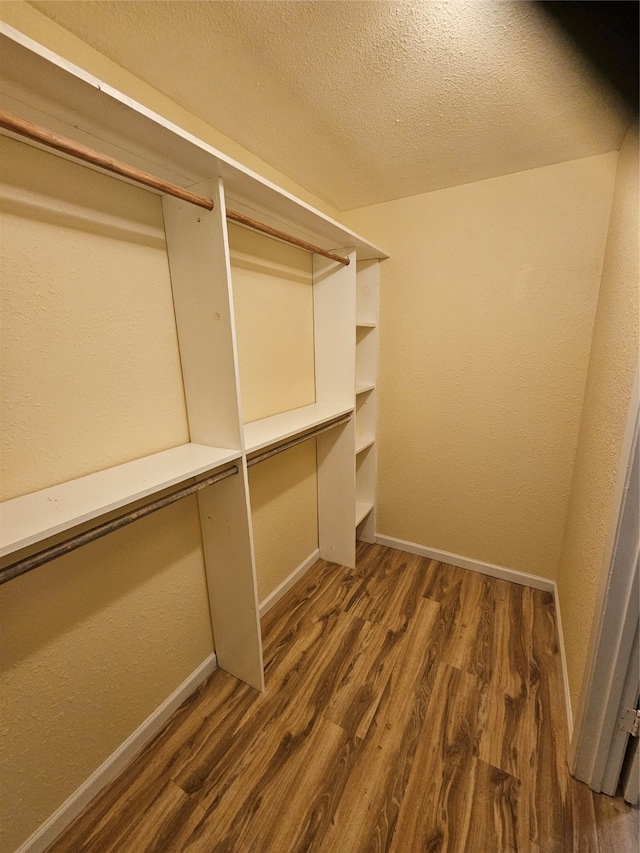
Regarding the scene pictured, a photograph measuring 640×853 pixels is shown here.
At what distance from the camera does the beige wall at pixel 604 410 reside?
3.59 ft

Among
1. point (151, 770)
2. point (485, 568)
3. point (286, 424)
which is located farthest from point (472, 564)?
point (151, 770)

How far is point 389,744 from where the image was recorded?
1.25 metres

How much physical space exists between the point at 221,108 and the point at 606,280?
171cm

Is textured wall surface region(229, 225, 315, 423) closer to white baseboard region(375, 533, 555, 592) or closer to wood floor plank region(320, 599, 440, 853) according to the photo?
white baseboard region(375, 533, 555, 592)

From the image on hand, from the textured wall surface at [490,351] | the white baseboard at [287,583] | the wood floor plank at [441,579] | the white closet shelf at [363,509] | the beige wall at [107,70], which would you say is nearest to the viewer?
the beige wall at [107,70]

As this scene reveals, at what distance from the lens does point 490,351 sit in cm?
189

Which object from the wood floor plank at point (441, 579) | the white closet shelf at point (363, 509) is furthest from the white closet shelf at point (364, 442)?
the wood floor plank at point (441, 579)

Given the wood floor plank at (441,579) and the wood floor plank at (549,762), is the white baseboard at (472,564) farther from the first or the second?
the wood floor plank at (549,762)

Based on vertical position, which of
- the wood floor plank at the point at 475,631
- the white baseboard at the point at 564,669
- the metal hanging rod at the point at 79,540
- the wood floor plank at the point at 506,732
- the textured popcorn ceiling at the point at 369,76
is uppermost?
the textured popcorn ceiling at the point at 369,76

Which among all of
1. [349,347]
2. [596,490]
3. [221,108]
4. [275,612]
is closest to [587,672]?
[596,490]

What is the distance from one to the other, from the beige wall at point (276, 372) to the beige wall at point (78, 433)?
15.9 inches

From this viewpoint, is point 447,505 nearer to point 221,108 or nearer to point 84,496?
point 84,496

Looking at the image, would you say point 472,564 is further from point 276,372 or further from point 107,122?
point 107,122

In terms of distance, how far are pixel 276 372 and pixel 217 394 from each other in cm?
60
